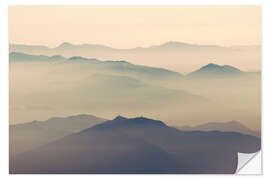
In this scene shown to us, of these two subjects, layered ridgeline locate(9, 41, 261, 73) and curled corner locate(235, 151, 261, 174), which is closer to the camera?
curled corner locate(235, 151, 261, 174)

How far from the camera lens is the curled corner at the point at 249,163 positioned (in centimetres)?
405

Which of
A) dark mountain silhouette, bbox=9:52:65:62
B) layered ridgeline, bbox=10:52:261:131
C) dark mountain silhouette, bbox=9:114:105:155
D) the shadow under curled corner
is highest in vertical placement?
dark mountain silhouette, bbox=9:52:65:62

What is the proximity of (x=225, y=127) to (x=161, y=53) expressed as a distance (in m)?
1.11

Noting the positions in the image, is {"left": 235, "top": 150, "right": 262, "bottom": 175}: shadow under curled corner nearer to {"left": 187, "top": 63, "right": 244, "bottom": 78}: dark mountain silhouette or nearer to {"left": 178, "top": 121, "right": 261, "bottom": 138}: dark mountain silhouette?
{"left": 178, "top": 121, "right": 261, "bottom": 138}: dark mountain silhouette

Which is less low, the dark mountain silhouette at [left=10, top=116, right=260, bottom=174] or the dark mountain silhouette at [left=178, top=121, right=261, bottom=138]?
the dark mountain silhouette at [left=178, top=121, right=261, bottom=138]

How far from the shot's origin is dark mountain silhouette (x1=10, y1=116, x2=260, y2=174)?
13.4 feet

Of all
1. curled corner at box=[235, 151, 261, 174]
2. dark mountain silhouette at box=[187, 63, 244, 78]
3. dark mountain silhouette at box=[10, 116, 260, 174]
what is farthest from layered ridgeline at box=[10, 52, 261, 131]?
curled corner at box=[235, 151, 261, 174]

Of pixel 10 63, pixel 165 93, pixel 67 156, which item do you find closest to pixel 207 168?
pixel 165 93

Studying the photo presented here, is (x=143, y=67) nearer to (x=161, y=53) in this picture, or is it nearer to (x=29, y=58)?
(x=161, y=53)

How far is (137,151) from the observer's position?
13.5ft

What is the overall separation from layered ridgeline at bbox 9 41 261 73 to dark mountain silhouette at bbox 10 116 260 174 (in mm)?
698

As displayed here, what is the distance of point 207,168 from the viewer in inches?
161

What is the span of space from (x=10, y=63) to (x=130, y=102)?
1440 millimetres

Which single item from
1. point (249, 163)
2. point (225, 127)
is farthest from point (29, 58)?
point (249, 163)
